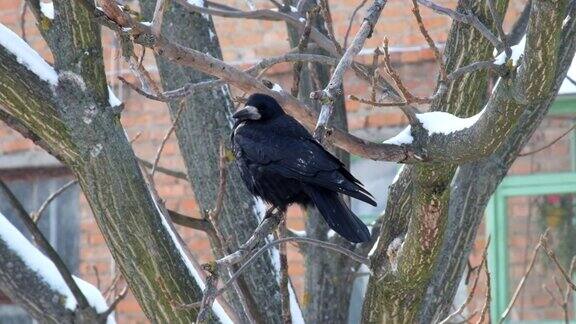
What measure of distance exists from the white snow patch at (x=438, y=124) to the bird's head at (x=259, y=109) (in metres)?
0.92

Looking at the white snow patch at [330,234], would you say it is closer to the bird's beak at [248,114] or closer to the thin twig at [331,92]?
the bird's beak at [248,114]

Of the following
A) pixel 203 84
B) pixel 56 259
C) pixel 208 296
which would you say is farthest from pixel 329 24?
pixel 208 296

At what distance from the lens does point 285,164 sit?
3.68m

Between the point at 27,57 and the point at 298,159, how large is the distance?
851 millimetres

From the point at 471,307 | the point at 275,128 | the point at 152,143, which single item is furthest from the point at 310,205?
the point at 152,143

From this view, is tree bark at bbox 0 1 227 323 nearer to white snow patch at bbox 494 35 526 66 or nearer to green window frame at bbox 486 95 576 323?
white snow patch at bbox 494 35 526 66

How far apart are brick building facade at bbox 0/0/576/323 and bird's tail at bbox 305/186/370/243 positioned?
3.02 metres

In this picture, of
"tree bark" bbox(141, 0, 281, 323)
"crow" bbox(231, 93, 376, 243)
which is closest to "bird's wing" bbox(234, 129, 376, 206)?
"crow" bbox(231, 93, 376, 243)

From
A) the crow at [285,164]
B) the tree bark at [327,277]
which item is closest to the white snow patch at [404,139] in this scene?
the crow at [285,164]

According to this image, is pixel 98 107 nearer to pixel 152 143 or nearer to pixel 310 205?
pixel 310 205

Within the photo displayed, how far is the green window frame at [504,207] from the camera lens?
6.32 meters

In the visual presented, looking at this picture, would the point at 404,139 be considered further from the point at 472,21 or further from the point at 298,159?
the point at 298,159

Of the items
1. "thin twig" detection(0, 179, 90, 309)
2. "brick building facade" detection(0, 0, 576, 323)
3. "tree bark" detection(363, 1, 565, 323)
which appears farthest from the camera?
"brick building facade" detection(0, 0, 576, 323)

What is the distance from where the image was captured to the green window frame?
20.7 ft
